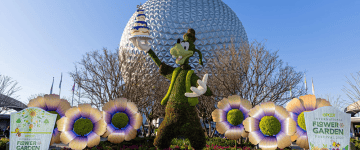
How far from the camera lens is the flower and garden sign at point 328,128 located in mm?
4848

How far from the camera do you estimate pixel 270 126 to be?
227 inches

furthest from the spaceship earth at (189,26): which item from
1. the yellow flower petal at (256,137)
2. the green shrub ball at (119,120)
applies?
the yellow flower petal at (256,137)

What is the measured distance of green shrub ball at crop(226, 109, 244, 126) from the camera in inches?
267

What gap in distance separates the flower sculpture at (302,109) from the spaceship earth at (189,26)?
40.2 ft

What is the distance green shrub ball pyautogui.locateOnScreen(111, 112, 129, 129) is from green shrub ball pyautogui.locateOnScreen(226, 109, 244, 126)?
308 cm

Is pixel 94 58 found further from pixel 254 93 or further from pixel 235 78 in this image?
pixel 254 93

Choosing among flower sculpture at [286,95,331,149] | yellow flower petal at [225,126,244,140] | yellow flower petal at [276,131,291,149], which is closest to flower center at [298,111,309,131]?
flower sculpture at [286,95,331,149]

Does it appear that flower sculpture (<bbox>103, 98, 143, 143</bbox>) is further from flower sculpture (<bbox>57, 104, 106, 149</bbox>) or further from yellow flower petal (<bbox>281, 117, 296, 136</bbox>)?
yellow flower petal (<bbox>281, 117, 296, 136</bbox>)

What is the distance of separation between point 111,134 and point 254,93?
7770mm

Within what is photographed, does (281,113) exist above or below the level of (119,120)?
above

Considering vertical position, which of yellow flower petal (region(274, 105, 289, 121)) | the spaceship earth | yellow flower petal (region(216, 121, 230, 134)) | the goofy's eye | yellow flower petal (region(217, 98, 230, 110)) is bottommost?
yellow flower petal (region(216, 121, 230, 134))

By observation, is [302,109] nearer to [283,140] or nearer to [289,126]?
[289,126]

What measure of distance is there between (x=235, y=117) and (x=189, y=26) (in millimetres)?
14043

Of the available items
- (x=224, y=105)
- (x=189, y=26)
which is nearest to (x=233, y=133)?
(x=224, y=105)
